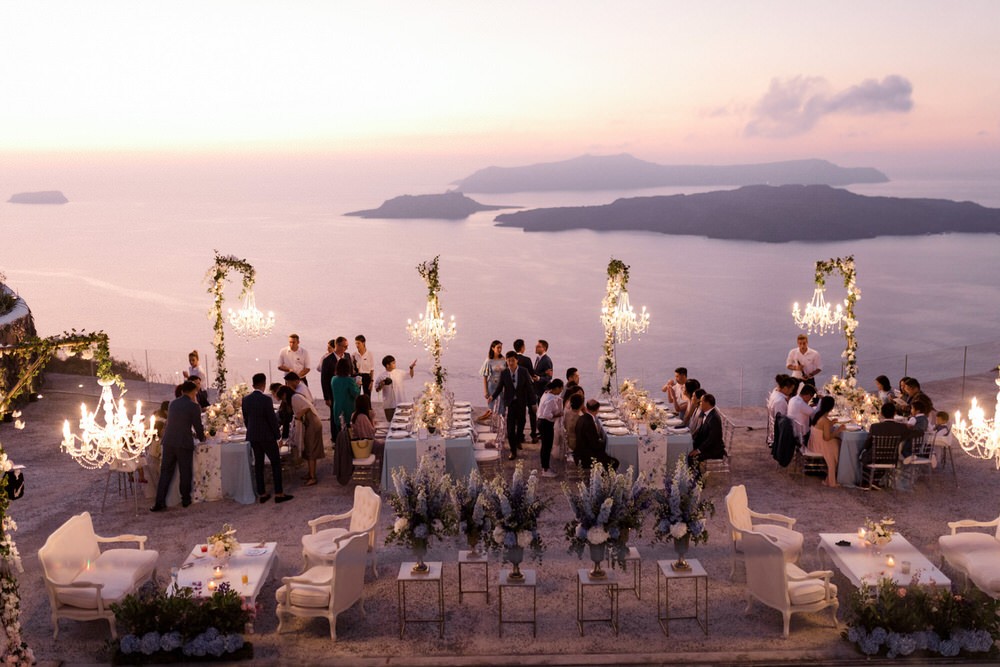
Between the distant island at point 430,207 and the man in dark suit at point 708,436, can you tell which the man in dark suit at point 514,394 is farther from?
the distant island at point 430,207

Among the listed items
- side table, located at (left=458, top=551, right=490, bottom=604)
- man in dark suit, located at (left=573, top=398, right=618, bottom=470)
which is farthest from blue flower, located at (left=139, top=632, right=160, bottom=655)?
man in dark suit, located at (left=573, top=398, right=618, bottom=470)

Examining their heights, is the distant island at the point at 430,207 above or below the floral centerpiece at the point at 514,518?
above

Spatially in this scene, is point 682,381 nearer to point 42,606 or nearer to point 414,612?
point 414,612

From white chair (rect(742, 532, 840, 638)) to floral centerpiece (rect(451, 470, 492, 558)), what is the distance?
2401mm

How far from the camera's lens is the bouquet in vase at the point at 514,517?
809 centimetres

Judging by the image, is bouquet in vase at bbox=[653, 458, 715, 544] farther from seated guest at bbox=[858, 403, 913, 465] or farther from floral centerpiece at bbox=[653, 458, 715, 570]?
seated guest at bbox=[858, 403, 913, 465]

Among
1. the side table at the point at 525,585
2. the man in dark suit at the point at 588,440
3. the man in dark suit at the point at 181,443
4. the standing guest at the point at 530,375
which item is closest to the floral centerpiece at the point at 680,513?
the side table at the point at 525,585

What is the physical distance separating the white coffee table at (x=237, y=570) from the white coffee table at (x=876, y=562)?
5549mm

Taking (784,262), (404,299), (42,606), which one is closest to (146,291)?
(404,299)

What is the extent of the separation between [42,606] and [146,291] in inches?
2359

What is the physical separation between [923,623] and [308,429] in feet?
25.7

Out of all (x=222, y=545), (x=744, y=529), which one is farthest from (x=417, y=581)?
(x=744, y=529)

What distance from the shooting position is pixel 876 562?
28.6 ft

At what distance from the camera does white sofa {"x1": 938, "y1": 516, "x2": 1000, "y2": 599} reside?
845 centimetres
